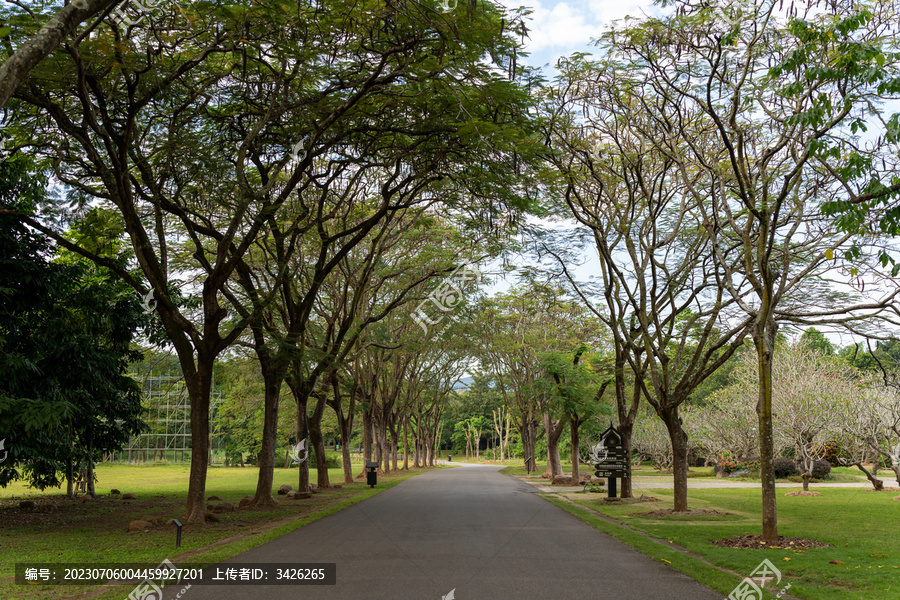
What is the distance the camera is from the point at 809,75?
7.64 m

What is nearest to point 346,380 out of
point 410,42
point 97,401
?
point 97,401

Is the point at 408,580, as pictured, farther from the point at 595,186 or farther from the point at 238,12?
the point at 595,186

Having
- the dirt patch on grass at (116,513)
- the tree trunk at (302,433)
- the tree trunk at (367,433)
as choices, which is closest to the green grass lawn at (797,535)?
the dirt patch on grass at (116,513)

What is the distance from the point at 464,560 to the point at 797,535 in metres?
6.71

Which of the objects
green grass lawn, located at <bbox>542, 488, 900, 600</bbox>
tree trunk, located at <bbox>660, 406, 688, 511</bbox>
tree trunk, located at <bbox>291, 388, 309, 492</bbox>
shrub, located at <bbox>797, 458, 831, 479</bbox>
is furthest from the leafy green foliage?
shrub, located at <bbox>797, 458, 831, 479</bbox>

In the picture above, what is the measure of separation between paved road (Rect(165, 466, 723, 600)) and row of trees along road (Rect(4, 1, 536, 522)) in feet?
13.7

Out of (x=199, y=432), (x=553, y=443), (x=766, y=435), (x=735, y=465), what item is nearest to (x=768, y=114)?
(x=766, y=435)

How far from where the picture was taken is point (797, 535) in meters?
11.8

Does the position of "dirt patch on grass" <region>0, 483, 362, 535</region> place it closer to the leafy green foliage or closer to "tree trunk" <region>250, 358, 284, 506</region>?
"tree trunk" <region>250, 358, 284, 506</region>

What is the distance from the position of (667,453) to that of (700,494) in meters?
21.2

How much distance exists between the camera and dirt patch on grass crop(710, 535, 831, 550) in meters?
10.5

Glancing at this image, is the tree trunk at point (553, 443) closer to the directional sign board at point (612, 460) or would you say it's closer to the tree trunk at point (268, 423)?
the directional sign board at point (612, 460)

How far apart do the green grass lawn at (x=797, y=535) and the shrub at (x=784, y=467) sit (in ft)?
37.8

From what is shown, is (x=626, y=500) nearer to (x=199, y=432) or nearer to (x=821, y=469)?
(x=199, y=432)
